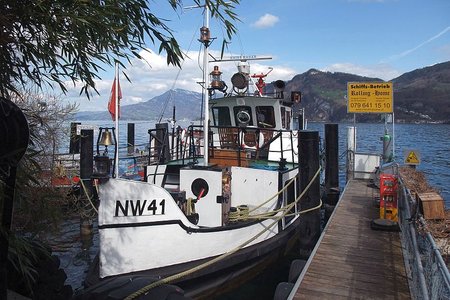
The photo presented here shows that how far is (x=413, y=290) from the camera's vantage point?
17.0ft

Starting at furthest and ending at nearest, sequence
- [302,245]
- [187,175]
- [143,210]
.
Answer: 1. [302,245]
2. [187,175]
3. [143,210]

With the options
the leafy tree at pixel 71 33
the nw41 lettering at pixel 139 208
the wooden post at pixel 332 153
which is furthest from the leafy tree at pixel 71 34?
the wooden post at pixel 332 153

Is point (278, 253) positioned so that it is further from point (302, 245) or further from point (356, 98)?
point (356, 98)

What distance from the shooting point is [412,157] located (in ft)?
39.5

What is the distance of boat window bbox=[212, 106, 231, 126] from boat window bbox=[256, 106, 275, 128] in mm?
1176

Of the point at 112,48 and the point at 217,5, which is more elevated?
the point at 217,5

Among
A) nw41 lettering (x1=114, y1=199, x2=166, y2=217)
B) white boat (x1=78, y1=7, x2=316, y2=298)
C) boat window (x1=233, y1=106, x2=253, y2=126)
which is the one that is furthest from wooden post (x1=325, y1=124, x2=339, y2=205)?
nw41 lettering (x1=114, y1=199, x2=166, y2=217)

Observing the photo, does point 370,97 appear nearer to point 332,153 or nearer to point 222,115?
point 332,153

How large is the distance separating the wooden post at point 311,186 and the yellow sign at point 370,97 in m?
6.05

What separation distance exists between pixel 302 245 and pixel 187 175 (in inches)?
146

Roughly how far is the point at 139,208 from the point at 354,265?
13.2 feet

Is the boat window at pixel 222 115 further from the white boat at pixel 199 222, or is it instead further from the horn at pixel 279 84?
the horn at pixel 279 84

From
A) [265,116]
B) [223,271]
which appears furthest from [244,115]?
[223,271]

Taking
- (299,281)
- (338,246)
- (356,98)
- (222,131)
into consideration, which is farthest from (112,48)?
(356,98)
